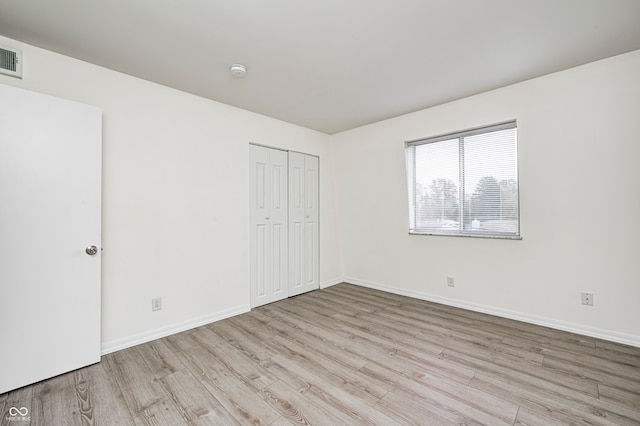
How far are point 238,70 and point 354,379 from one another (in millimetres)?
2655

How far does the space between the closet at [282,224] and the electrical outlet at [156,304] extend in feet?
3.38

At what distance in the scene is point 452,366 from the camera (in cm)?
213

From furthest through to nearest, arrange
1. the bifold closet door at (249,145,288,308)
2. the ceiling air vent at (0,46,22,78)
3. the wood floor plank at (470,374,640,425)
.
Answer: the bifold closet door at (249,145,288,308), the ceiling air vent at (0,46,22,78), the wood floor plank at (470,374,640,425)

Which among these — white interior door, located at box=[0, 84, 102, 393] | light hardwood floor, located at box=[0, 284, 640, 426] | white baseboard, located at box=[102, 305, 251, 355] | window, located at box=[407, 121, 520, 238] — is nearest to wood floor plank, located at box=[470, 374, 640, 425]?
light hardwood floor, located at box=[0, 284, 640, 426]

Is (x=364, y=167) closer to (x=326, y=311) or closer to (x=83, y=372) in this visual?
(x=326, y=311)

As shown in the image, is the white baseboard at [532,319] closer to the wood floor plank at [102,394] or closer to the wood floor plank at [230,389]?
the wood floor plank at [230,389]

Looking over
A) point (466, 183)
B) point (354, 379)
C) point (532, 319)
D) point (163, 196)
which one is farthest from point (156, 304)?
point (532, 319)

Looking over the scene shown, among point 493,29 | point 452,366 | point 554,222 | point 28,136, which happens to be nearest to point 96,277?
point 28,136

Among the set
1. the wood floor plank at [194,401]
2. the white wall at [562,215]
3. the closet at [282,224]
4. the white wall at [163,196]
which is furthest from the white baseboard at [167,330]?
the white wall at [562,215]

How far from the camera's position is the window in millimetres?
3029

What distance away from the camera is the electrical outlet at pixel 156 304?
2.65 meters

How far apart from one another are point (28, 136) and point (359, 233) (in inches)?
146

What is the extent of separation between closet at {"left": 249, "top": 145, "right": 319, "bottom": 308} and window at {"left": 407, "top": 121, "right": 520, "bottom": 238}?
1.47m

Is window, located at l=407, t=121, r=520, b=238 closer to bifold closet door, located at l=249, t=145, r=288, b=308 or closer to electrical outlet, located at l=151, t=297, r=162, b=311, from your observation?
bifold closet door, located at l=249, t=145, r=288, b=308
